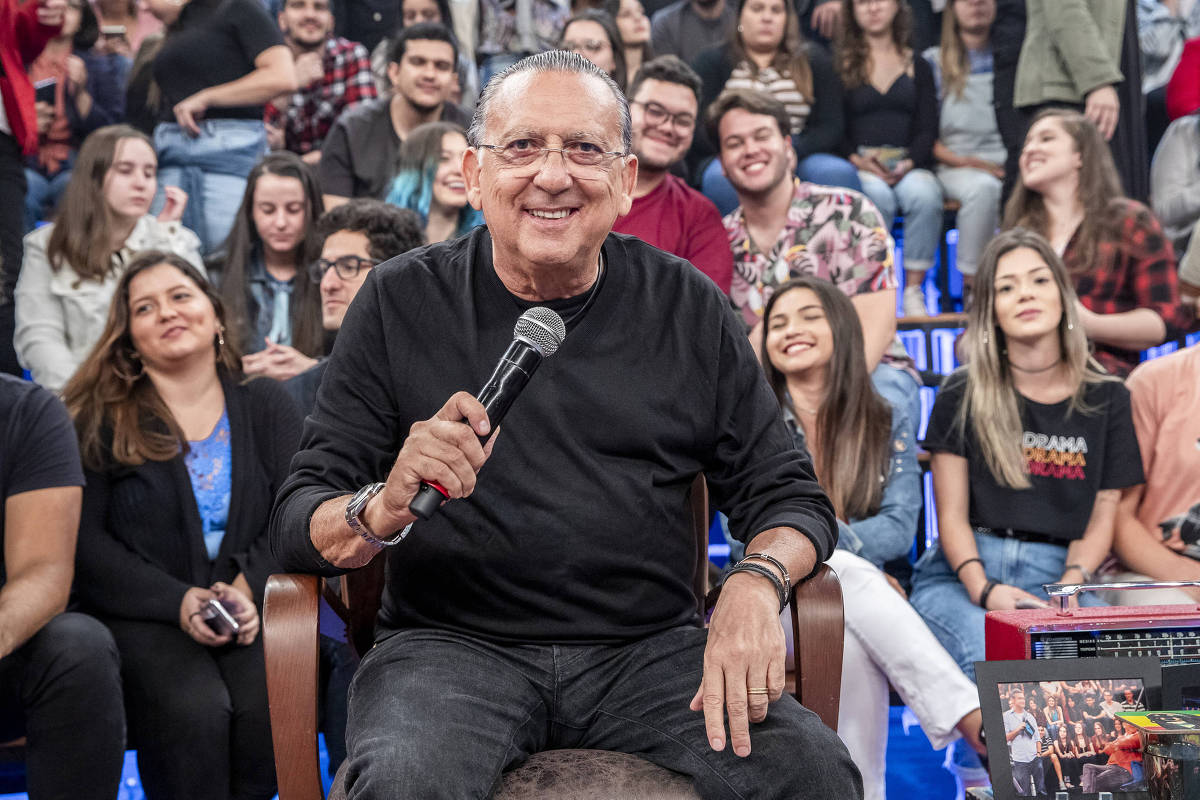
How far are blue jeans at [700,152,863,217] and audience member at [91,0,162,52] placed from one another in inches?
93.7

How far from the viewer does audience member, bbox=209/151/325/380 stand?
3.89 meters

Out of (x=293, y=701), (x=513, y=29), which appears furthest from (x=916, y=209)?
(x=293, y=701)

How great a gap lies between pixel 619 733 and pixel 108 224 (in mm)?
3000

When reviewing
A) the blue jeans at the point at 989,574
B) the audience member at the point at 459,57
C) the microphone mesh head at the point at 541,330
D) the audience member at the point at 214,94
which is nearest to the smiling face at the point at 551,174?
the microphone mesh head at the point at 541,330

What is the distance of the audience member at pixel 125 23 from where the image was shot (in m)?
5.00

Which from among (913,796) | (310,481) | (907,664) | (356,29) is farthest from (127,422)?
(356,29)

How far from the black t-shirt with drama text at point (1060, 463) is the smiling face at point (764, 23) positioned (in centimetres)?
217

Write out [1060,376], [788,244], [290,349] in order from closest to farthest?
[1060,376] < [290,349] < [788,244]

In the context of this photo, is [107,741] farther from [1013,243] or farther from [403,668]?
[1013,243]

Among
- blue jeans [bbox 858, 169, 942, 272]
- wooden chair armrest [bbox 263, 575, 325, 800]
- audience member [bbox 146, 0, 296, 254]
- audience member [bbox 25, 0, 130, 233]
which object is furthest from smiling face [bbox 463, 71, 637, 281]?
audience member [bbox 25, 0, 130, 233]

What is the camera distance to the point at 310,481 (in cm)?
167

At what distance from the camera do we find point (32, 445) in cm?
241

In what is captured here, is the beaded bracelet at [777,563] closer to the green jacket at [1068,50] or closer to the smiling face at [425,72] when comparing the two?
the smiling face at [425,72]

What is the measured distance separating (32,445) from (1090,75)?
12.3ft
